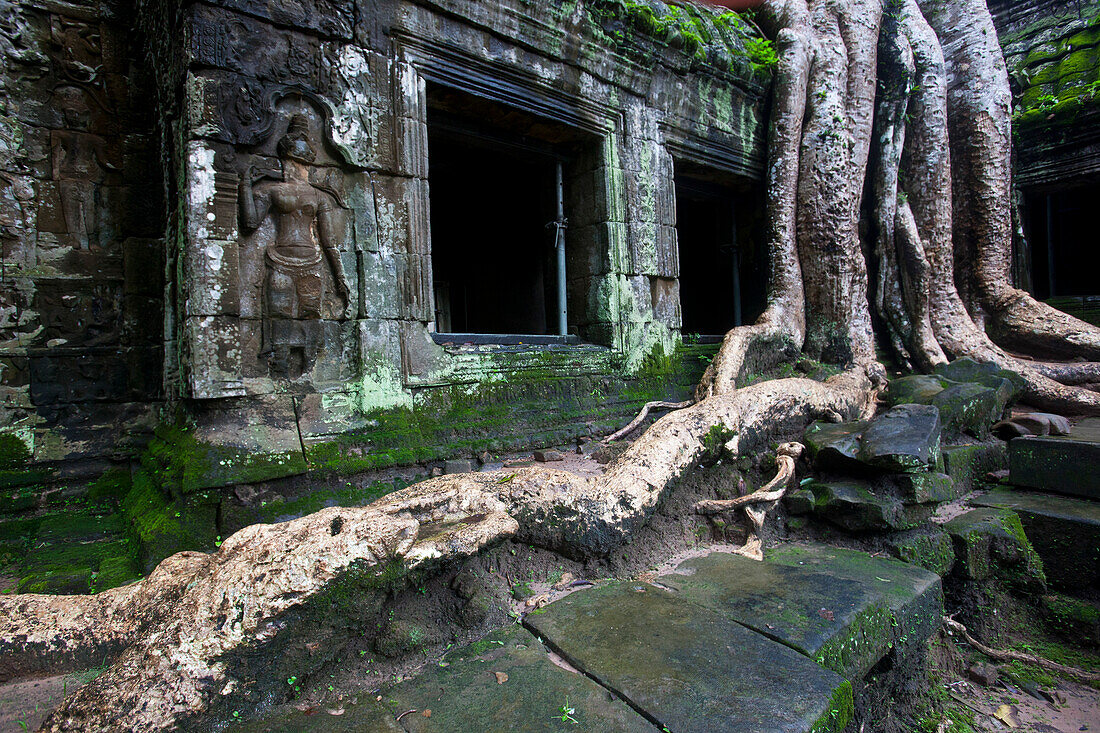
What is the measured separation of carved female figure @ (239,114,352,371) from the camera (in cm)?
283

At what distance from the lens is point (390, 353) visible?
3.21 meters

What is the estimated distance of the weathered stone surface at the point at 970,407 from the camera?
10.9 ft

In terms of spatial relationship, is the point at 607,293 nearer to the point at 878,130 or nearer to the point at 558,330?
the point at 558,330

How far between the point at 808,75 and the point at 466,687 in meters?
6.11

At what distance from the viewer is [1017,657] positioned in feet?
8.04

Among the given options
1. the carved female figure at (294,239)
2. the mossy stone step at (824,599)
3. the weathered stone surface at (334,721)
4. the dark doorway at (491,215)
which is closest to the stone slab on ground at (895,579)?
the mossy stone step at (824,599)

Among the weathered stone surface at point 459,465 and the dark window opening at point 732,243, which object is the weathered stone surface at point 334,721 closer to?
the weathered stone surface at point 459,465

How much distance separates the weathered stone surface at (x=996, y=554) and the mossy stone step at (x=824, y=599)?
58 centimetres

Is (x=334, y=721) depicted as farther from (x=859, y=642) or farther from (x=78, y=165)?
(x=78, y=165)

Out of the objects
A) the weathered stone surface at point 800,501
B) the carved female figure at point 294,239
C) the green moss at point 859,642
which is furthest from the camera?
the carved female figure at point 294,239

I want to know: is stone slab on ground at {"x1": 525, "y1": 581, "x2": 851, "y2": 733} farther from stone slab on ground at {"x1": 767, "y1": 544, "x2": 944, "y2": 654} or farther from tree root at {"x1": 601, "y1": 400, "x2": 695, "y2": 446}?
tree root at {"x1": 601, "y1": 400, "x2": 695, "y2": 446}

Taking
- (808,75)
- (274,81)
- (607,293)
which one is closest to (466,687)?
(274,81)

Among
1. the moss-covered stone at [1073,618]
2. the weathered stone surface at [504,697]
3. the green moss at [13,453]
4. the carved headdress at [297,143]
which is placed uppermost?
the carved headdress at [297,143]

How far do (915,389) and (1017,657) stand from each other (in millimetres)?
A: 1856
